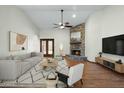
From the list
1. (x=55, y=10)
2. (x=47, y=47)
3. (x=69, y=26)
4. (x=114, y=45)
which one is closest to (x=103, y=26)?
(x=114, y=45)

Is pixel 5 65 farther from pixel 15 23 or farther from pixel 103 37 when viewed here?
pixel 103 37

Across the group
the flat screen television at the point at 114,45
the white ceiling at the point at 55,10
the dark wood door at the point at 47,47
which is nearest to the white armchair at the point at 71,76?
the flat screen television at the point at 114,45

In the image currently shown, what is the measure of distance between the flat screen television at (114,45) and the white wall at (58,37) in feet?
22.9

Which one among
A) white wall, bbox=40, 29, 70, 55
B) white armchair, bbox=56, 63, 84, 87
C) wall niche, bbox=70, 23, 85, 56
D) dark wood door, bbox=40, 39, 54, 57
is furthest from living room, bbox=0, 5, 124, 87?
dark wood door, bbox=40, 39, 54, 57

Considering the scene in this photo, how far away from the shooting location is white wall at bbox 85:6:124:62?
6.44 metres

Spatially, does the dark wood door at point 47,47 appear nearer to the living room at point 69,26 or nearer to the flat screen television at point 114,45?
the living room at point 69,26

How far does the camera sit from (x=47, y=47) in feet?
48.9

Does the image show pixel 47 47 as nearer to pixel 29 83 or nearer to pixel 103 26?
pixel 103 26

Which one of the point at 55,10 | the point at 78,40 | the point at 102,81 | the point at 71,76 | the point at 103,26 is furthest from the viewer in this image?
the point at 78,40

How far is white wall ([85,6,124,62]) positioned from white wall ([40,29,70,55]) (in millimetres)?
4490

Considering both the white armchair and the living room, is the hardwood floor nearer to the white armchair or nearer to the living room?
the living room

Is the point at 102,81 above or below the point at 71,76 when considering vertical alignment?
below

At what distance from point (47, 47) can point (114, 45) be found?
9.22 meters

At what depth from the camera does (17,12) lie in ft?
24.0
